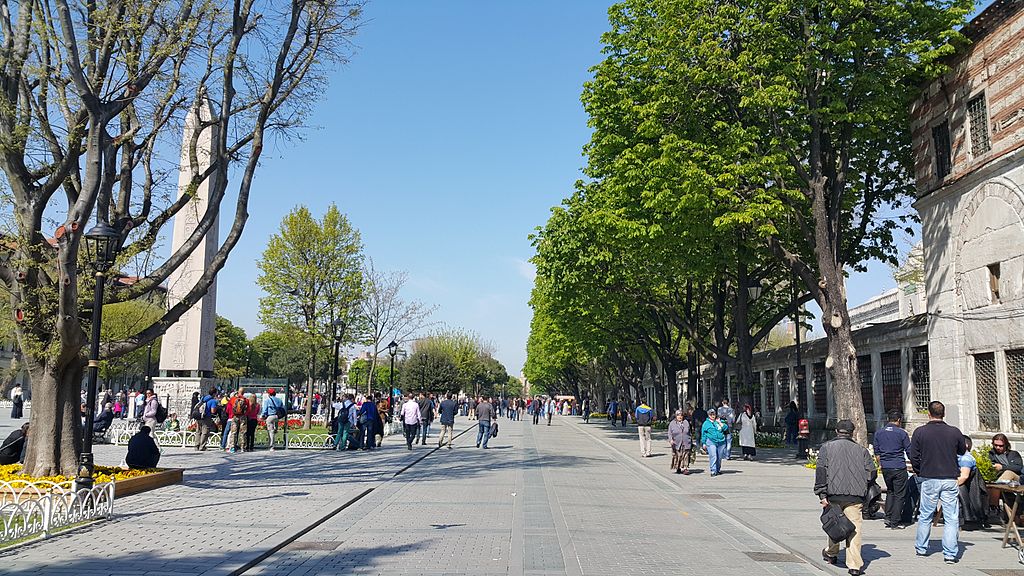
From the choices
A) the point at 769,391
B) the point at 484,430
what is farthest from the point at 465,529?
the point at 769,391

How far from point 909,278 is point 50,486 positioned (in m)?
42.7

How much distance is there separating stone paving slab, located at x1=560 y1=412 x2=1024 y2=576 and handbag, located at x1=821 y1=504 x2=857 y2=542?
0.47 m

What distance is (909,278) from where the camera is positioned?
42.8m

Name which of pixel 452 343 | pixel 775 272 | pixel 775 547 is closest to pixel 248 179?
pixel 775 547

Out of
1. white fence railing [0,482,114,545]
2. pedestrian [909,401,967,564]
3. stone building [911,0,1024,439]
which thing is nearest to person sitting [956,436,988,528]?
pedestrian [909,401,967,564]

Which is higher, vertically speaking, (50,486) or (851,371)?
(851,371)

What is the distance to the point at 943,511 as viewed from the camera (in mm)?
9070

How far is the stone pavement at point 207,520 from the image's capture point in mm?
7820

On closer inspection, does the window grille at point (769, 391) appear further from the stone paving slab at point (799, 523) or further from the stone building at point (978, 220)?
the stone building at point (978, 220)

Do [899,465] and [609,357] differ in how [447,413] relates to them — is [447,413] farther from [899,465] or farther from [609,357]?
[609,357]

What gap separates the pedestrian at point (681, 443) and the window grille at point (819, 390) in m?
12.9

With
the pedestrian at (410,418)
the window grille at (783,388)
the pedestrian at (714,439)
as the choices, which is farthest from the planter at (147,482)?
the window grille at (783,388)

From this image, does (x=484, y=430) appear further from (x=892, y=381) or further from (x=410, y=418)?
(x=892, y=381)

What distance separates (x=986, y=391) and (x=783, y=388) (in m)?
18.0
